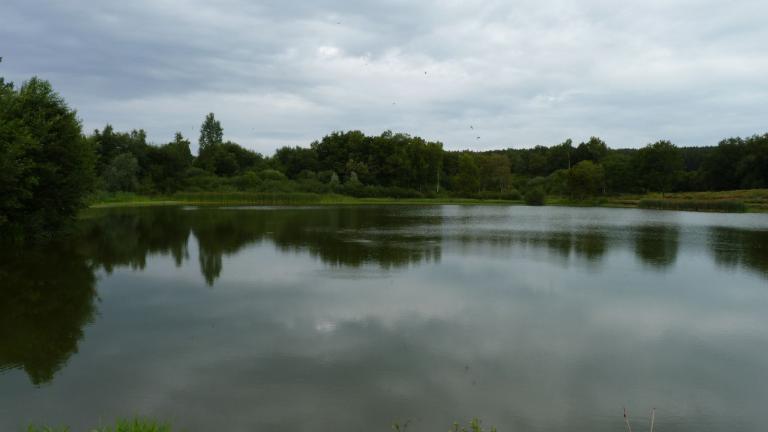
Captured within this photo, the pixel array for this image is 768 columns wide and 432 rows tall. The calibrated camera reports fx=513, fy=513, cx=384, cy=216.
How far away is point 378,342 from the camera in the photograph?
8.68 metres

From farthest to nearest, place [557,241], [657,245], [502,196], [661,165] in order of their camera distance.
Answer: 1. [502,196]
2. [661,165]
3. [557,241]
4. [657,245]

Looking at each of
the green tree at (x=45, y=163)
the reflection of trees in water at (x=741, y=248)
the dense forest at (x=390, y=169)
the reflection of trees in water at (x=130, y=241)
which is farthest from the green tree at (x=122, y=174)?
the reflection of trees in water at (x=741, y=248)

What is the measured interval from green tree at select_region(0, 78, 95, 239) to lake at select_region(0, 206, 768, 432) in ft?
11.3

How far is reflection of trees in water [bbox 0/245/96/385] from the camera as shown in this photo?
790 cm

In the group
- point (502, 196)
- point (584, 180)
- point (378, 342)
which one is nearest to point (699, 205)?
point (584, 180)

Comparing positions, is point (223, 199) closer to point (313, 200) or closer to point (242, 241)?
point (313, 200)

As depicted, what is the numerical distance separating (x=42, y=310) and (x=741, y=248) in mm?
26024

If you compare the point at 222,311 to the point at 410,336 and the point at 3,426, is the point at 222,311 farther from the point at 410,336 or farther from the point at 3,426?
the point at 3,426

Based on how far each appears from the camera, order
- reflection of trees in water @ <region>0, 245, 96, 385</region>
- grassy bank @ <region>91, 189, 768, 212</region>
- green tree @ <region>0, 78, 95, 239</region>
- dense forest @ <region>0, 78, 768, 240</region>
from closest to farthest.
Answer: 1. reflection of trees in water @ <region>0, 245, 96, 385</region>
2. green tree @ <region>0, 78, 95, 239</region>
3. grassy bank @ <region>91, 189, 768, 212</region>
4. dense forest @ <region>0, 78, 768, 240</region>

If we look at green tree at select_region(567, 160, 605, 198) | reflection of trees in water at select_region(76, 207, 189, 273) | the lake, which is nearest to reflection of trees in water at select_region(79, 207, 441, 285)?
reflection of trees in water at select_region(76, 207, 189, 273)

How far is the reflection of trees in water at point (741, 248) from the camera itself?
18391 millimetres

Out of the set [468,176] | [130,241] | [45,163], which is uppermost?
[468,176]

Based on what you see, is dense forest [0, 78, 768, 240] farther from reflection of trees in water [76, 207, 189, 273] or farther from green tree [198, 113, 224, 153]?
reflection of trees in water [76, 207, 189, 273]

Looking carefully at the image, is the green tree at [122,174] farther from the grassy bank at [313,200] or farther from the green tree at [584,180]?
the green tree at [584,180]
